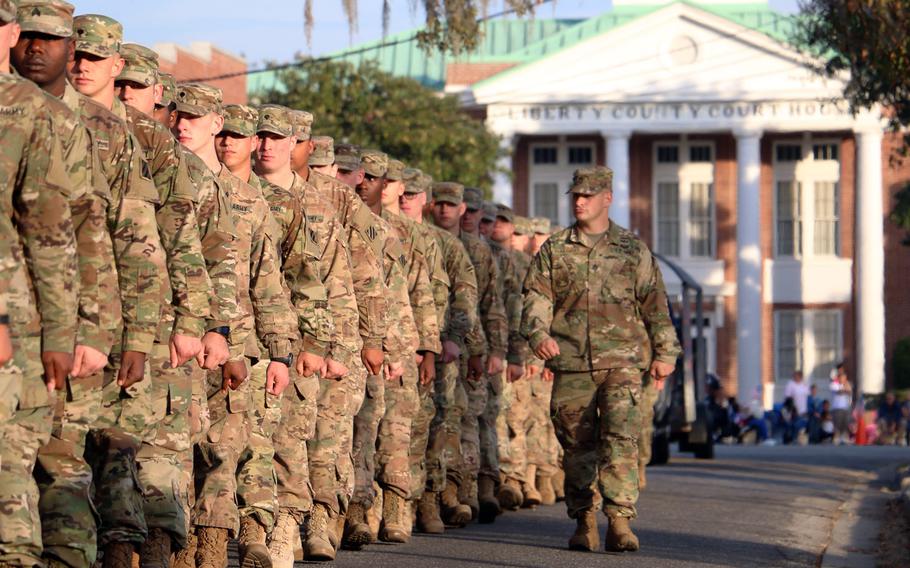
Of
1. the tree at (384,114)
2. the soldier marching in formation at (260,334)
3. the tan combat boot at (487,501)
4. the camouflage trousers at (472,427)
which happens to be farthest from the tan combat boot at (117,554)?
the tree at (384,114)

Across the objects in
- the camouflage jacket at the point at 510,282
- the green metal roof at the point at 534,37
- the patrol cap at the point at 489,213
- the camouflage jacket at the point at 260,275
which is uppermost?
the green metal roof at the point at 534,37

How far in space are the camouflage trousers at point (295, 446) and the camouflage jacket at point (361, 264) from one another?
1.41 metres

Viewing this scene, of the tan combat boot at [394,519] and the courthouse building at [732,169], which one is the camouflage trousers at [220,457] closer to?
the tan combat boot at [394,519]

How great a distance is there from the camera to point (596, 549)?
41.2 ft

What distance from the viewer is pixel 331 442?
11219mm

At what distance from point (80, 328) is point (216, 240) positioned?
6.30 ft

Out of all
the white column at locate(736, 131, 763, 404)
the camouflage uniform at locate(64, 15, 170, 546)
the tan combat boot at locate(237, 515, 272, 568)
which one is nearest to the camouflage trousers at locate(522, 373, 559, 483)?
the tan combat boot at locate(237, 515, 272, 568)

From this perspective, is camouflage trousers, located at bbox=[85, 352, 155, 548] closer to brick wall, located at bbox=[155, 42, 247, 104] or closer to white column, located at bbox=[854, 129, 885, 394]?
brick wall, located at bbox=[155, 42, 247, 104]

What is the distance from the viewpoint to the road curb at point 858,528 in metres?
12.9

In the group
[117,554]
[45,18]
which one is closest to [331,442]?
[117,554]

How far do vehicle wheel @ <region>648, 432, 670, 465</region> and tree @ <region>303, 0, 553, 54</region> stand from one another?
8.45m

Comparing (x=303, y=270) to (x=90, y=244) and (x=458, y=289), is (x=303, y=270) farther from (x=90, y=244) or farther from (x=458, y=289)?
(x=458, y=289)

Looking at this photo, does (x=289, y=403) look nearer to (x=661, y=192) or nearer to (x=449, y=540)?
(x=449, y=540)

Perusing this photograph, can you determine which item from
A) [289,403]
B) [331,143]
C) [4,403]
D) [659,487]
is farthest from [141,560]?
A: [659,487]
